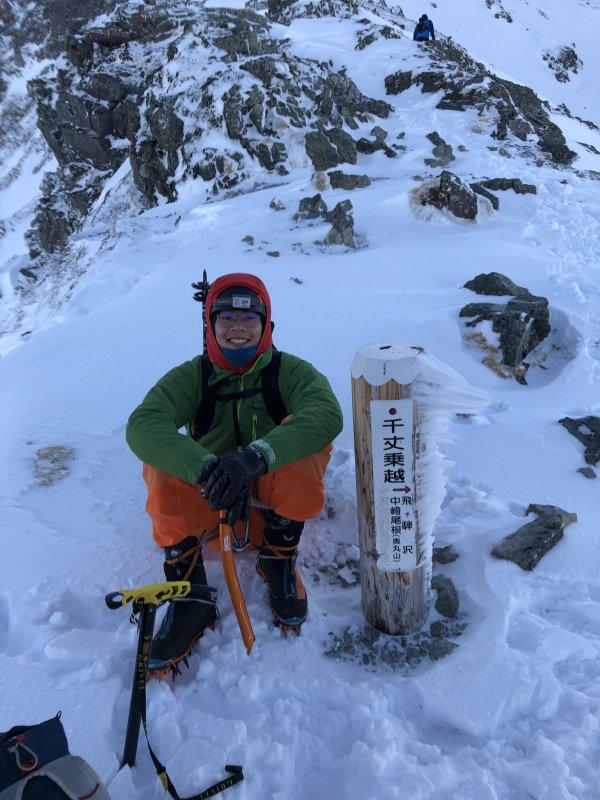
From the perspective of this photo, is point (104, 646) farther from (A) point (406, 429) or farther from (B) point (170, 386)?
(A) point (406, 429)

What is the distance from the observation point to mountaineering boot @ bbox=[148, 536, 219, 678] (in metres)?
1.94

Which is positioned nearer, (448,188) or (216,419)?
(216,419)

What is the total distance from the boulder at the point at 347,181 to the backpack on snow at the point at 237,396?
10.7 metres

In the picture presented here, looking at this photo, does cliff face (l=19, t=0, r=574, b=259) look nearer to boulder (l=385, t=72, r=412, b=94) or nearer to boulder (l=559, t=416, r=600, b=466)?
boulder (l=385, t=72, r=412, b=94)

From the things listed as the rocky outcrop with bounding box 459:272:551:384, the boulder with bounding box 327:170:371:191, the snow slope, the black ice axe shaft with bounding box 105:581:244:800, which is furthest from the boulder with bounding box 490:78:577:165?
the black ice axe shaft with bounding box 105:581:244:800

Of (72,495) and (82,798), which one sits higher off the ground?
(82,798)

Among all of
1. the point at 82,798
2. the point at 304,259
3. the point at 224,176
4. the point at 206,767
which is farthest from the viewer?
the point at 224,176

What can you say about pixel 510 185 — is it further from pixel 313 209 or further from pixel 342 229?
pixel 342 229

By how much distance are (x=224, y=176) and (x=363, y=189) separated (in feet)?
17.3

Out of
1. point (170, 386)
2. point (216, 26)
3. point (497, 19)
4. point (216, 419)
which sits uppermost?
point (497, 19)

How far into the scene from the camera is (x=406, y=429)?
1794 mm

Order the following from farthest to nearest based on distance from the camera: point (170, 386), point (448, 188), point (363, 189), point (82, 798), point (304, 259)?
1. point (363, 189)
2. point (448, 188)
3. point (304, 259)
4. point (170, 386)
5. point (82, 798)

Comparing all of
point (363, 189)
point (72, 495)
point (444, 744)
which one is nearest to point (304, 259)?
point (363, 189)

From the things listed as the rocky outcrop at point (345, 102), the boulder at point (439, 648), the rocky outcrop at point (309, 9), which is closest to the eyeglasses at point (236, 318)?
the boulder at point (439, 648)
